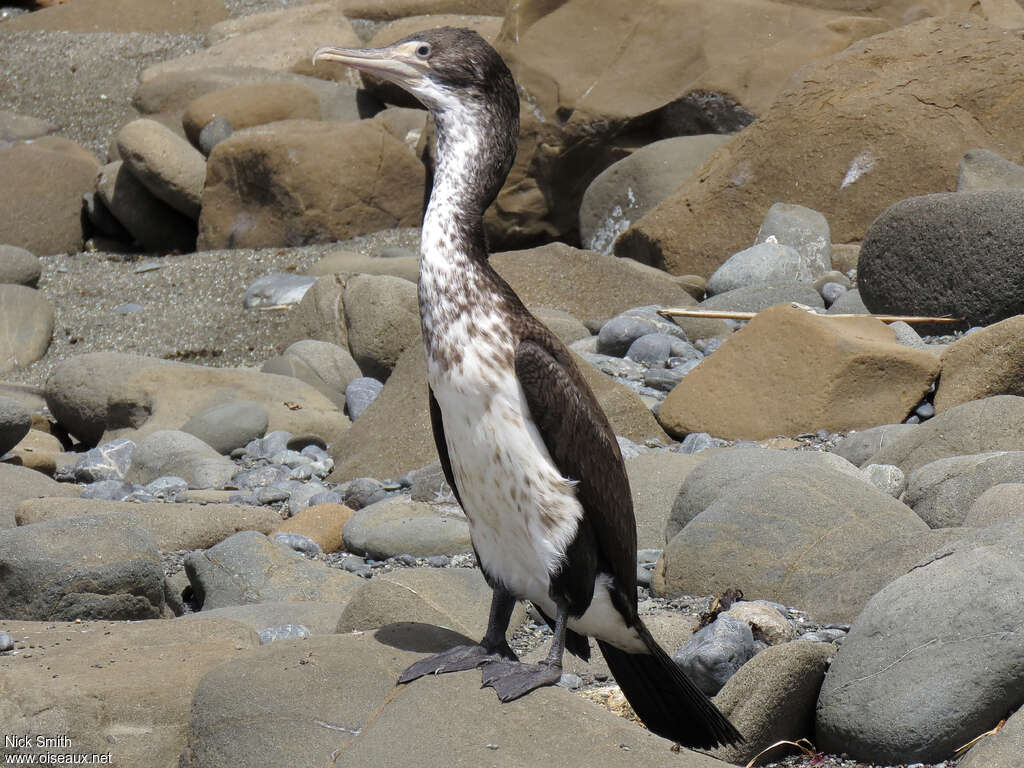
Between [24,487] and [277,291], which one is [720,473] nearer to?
[24,487]

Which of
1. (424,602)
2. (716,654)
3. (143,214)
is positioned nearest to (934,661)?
(716,654)

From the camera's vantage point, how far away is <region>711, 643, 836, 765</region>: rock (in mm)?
4375

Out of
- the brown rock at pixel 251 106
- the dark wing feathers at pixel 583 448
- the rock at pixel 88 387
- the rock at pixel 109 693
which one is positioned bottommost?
the brown rock at pixel 251 106

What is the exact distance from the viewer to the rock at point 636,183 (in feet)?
43.1

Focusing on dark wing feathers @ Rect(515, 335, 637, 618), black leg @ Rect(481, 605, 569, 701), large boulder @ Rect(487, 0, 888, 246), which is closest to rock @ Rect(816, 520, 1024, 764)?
dark wing feathers @ Rect(515, 335, 637, 618)

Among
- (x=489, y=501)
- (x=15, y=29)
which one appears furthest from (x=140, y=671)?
(x=15, y=29)

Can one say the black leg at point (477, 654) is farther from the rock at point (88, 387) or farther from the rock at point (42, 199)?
the rock at point (42, 199)

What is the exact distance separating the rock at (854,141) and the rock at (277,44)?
8.66 metres

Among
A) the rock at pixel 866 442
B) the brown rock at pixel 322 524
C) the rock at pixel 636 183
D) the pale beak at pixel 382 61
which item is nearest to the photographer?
the pale beak at pixel 382 61

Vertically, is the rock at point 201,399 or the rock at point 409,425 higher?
the rock at point 409,425

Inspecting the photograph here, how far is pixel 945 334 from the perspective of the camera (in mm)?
8938

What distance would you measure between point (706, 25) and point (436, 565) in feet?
30.1

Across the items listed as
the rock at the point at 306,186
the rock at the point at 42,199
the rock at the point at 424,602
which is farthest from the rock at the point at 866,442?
the rock at the point at 42,199

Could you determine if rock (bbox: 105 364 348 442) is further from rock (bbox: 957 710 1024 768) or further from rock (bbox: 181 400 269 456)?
rock (bbox: 957 710 1024 768)
